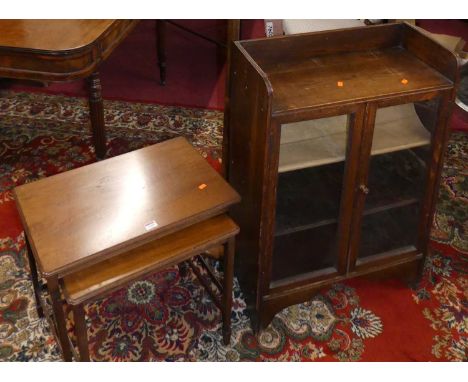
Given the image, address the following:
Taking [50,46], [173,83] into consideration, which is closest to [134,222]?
[50,46]

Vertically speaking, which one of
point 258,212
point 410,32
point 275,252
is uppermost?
point 410,32

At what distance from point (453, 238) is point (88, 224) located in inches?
69.5

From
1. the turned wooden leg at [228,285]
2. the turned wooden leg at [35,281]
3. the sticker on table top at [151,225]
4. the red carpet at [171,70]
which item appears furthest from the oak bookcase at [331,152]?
the red carpet at [171,70]

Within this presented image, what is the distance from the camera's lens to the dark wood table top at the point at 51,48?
2504mm

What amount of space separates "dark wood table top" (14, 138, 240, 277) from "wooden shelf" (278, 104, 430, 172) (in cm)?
26

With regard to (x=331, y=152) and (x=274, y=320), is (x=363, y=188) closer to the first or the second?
(x=331, y=152)

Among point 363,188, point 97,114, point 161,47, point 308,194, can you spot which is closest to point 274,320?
point 308,194

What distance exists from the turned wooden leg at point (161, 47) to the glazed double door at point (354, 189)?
1.90 meters

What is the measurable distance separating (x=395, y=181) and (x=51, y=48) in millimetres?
1491

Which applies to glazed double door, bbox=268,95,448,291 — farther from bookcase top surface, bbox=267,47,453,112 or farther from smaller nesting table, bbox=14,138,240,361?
smaller nesting table, bbox=14,138,240,361

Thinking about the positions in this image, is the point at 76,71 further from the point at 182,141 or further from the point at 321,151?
the point at 321,151

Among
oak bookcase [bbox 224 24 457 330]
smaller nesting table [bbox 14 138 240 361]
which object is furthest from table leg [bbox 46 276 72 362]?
oak bookcase [bbox 224 24 457 330]

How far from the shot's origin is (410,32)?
2.17 metres

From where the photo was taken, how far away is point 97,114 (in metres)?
3.02
